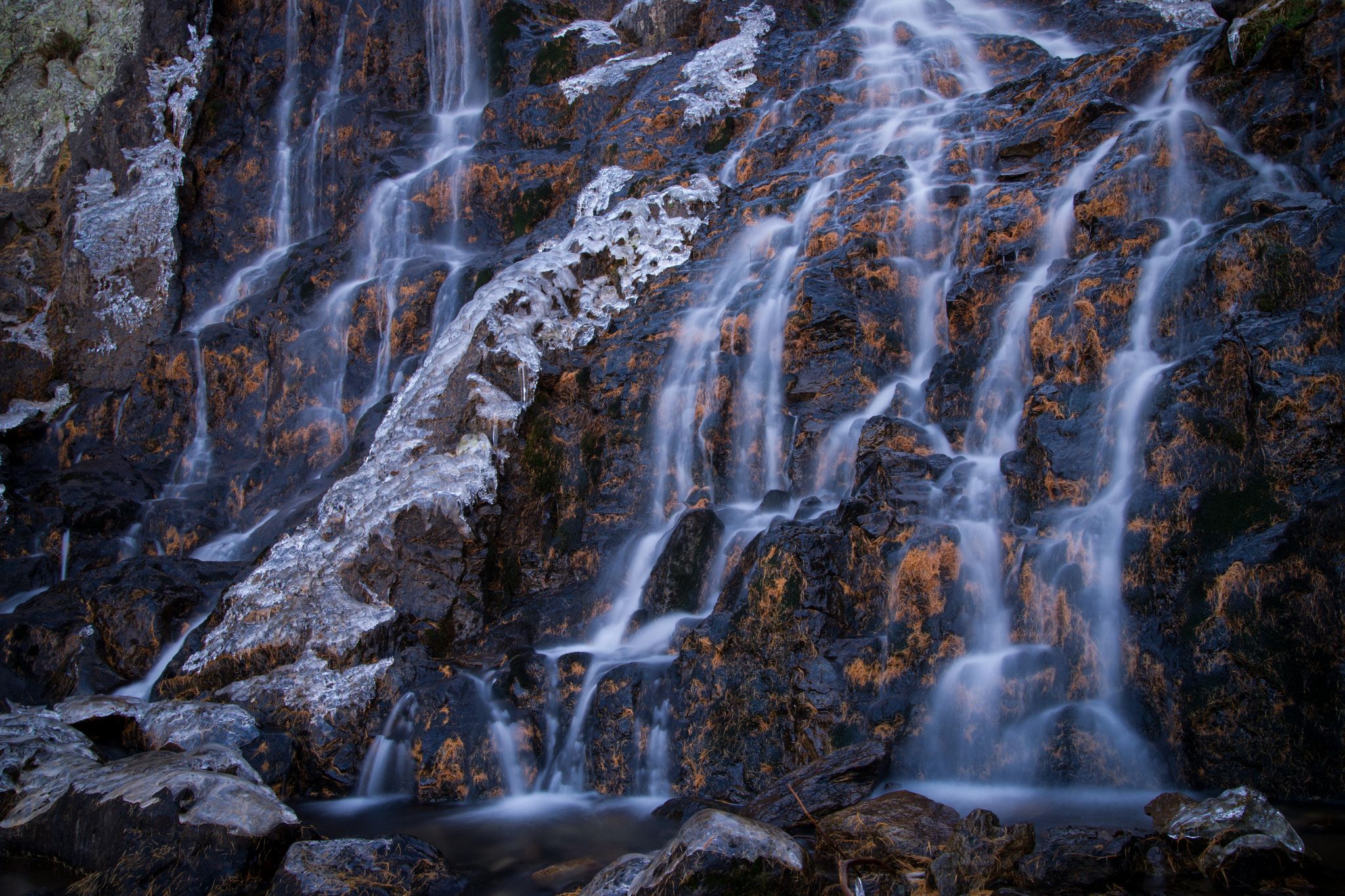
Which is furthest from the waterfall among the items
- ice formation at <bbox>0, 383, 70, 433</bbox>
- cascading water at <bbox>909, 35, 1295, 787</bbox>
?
ice formation at <bbox>0, 383, 70, 433</bbox>

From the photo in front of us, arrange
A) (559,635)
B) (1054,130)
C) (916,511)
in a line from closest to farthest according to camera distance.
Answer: (916,511), (559,635), (1054,130)

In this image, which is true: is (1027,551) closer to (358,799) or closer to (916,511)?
(916,511)

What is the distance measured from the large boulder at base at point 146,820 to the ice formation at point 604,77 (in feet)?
47.9

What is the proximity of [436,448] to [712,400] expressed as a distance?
3.11m

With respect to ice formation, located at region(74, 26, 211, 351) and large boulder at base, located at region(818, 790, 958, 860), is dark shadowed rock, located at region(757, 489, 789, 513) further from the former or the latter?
ice formation, located at region(74, 26, 211, 351)

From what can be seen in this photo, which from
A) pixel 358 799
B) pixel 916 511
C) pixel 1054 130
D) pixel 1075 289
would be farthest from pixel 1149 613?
pixel 1054 130

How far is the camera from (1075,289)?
757 centimetres

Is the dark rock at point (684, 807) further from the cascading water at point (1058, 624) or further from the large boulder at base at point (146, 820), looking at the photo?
the large boulder at base at point (146, 820)

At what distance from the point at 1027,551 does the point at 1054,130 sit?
630 centimetres

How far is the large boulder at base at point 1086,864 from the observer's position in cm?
389

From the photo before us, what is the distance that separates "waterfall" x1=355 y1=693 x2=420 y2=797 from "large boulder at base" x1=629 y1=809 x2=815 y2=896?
354cm

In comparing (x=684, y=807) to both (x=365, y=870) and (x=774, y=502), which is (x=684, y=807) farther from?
(x=774, y=502)

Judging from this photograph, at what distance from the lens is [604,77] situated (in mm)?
17375

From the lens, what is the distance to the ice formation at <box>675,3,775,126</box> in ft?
50.3
